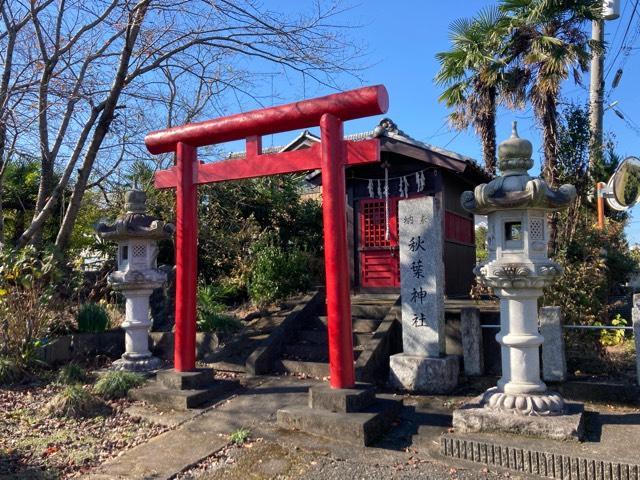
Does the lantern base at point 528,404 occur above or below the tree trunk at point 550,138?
below

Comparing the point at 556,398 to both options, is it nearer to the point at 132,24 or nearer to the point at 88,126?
the point at 132,24

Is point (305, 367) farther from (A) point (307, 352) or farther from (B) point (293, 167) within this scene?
(B) point (293, 167)

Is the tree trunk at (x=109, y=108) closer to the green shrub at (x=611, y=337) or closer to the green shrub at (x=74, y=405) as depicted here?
the green shrub at (x=74, y=405)

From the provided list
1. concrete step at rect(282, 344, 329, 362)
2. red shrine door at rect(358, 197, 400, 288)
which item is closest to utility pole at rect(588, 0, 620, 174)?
red shrine door at rect(358, 197, 400, 288)

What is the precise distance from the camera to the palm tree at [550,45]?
1152 centimetres

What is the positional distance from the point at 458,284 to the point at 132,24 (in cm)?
834

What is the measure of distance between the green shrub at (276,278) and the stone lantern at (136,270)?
3.04 meters

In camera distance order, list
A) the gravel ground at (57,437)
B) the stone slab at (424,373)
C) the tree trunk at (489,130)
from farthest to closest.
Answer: the tree trunk at (489,130), the stone slab at (424,373), the gravel ground at (57,437)

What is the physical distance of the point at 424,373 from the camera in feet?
21.6

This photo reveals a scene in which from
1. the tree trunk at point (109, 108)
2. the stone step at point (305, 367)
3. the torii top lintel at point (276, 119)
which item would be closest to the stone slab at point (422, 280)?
the stone step at point (305, 367)

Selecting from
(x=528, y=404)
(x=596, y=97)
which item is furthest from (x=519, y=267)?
(x=596, y=97)

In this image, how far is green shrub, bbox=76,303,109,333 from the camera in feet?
29.9

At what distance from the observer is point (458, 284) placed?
456 inches

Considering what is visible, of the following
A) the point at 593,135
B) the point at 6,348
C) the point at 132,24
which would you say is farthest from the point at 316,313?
the point at 593,135
